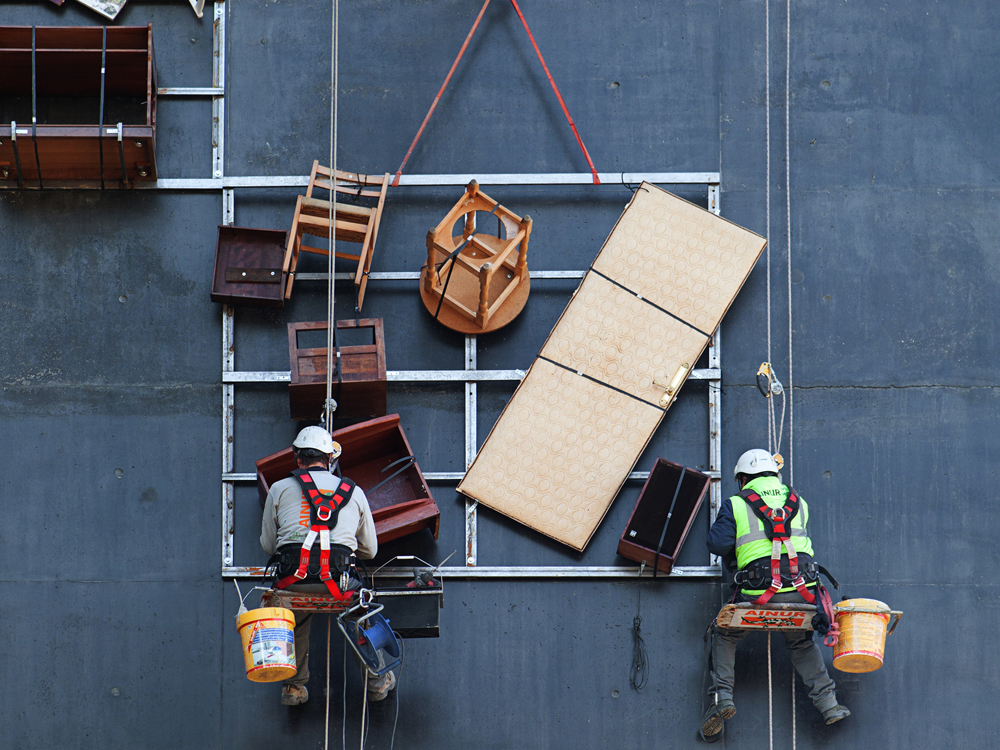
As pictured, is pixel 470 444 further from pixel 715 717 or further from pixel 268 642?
pixel 715 717

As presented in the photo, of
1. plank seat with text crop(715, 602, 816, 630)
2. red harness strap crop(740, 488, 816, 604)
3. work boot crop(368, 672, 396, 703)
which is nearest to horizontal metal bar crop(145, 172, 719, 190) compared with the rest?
red harness strap crop(740, 488, 816, 604)

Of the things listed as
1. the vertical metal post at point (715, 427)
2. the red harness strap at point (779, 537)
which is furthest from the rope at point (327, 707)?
the red harness strap at point (779, 537)

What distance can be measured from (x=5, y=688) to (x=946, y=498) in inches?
275

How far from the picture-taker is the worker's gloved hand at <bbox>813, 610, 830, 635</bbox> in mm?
7566

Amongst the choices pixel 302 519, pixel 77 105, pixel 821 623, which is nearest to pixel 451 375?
pixel 302 519

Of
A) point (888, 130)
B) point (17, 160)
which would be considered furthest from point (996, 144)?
point (17, 160)

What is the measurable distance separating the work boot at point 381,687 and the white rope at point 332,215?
71.0 inches

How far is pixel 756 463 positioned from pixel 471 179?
3.04 m

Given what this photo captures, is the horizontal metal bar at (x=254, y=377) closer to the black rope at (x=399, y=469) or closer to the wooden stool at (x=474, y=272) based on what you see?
the black rope at (x=399, y=469)

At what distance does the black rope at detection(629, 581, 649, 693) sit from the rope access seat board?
74cm

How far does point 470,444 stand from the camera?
8570mm

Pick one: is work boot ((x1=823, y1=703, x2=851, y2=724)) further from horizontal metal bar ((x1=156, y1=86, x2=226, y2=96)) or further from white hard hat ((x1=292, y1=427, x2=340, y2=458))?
horizontal metal bar ((x1=156, y1=86, x2=226, y2=96))

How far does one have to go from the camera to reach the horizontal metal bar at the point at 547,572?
27.4 ft

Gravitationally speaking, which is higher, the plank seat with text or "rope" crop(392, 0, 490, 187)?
"rope" crop(392, 0, 490, 187)
